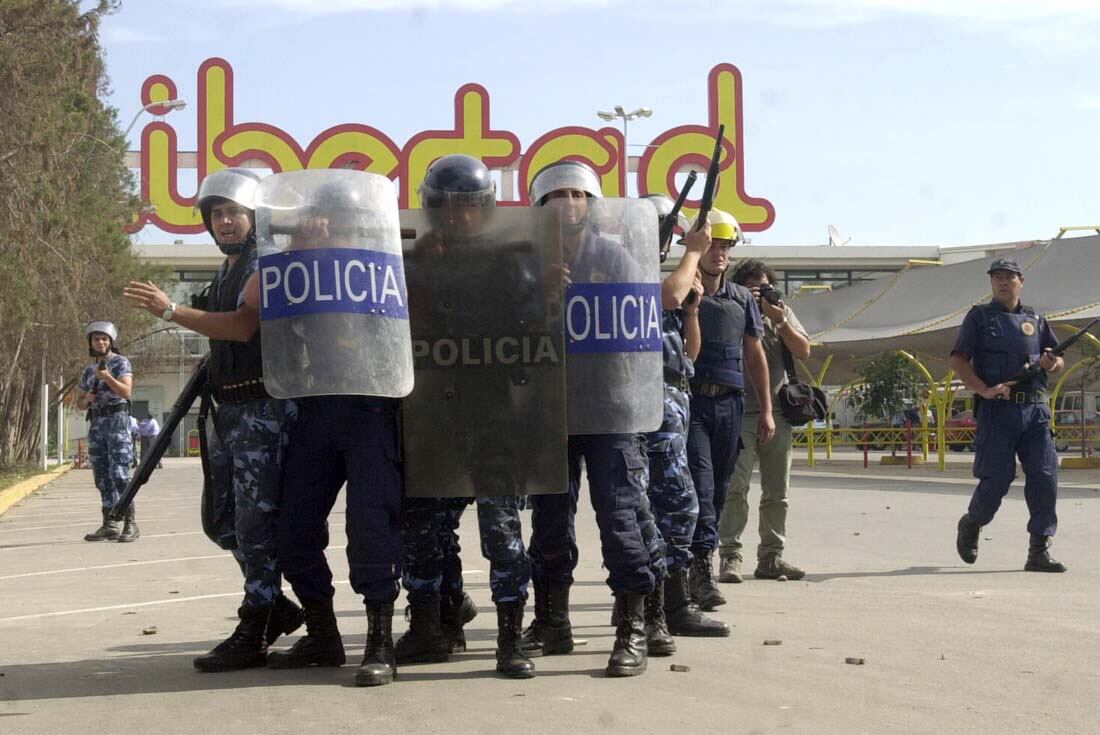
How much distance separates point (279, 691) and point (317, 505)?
2.20ft

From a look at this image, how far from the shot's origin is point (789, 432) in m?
9.39

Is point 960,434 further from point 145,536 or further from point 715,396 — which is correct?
point 715,396

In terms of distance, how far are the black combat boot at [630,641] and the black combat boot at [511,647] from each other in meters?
0.29

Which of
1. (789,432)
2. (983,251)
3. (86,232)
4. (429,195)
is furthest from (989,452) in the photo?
(983,251)

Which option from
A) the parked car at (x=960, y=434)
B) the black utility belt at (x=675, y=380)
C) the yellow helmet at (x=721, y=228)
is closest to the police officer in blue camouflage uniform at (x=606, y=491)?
the black utility belt at (x=675, y=380)

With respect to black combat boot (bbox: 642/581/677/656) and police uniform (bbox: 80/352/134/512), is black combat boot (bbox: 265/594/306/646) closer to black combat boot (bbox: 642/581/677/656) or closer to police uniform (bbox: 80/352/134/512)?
black combat boot (bbox: 642/581/677/656)

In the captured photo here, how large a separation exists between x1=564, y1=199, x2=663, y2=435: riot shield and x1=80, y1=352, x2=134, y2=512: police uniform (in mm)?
8039

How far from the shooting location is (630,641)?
573 centimetres

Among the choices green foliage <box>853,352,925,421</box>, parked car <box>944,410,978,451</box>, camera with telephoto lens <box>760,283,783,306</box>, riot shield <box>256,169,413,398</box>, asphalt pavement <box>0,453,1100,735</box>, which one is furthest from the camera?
parked car <box>944,410,978,451</box>

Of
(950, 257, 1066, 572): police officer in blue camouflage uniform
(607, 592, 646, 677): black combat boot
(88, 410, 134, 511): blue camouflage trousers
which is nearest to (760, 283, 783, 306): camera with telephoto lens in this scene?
(950, 257, 1066, 572): police officer in blue camouflage uniform

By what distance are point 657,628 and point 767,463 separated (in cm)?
328

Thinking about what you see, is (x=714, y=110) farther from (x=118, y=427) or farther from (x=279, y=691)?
(x=279, y=691)

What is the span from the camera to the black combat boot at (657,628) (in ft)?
20.0

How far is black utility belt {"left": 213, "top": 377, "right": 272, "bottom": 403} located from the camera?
586 centimetres
